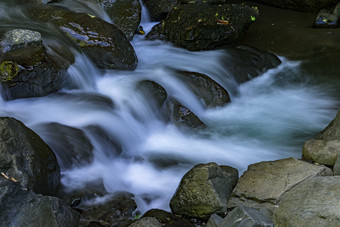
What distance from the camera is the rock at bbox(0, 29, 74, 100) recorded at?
5.32 metres

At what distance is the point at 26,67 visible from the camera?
5.35 metres

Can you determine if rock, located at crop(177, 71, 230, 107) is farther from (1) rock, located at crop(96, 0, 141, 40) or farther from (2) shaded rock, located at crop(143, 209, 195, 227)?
(2) shaded rock, located at crop(143, 209, 195, 227)

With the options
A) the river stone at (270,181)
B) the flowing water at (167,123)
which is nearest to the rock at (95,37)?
the flowing water at (167,123)

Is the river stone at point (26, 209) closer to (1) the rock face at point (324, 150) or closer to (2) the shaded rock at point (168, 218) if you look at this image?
(2) the shaded rock at point (168, 218)

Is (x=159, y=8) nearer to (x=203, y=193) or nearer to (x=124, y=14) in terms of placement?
(x=124, y=14)

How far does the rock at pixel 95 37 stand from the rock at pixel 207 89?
107 centimetres

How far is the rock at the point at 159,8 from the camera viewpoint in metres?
9.80

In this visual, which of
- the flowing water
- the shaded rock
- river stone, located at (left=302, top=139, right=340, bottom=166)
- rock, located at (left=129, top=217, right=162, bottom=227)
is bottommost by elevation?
the flowing water

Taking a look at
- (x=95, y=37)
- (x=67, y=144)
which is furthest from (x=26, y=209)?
(x=95, y=37)

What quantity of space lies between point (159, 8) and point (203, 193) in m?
6.72

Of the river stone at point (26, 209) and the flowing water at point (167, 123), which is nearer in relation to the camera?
the river stone at point (26, 209)

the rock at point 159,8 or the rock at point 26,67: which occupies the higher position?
the rock at point 26,67

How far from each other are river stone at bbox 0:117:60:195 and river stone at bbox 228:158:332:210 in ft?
5.69

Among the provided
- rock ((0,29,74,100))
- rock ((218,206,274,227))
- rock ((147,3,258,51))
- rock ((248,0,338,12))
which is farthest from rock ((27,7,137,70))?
rock ((248,0,338,12))
